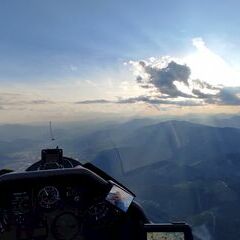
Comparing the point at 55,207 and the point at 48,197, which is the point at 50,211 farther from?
the point at 48,197

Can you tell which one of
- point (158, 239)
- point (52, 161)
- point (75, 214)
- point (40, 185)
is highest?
point (52, 161)

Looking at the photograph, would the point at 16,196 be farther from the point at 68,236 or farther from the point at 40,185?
the point at 68,236

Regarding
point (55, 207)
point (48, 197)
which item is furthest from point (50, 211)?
point (48, 197)

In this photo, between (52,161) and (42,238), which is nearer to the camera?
(42,238)

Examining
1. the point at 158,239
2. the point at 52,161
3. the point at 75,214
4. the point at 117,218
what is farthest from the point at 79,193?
the point at 52,161

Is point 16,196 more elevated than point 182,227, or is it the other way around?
point 16,196

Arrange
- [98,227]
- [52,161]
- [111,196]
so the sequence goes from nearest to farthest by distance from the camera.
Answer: [111,196]
[98,227]
[52,161]
